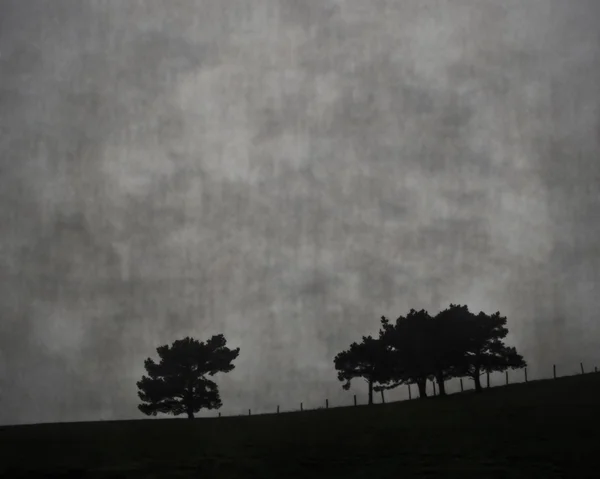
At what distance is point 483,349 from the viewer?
76.4 metres

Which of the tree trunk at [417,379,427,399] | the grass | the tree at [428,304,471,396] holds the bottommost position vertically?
the grass

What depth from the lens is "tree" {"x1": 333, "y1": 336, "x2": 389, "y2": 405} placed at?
281 ft

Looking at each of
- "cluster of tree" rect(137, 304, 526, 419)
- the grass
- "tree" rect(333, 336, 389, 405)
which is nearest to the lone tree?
"cluster of tree" rect(137, 304, 526, 419)

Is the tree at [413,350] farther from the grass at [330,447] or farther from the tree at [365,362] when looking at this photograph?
the grass at [330,447]

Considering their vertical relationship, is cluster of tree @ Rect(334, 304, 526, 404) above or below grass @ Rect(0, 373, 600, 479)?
above

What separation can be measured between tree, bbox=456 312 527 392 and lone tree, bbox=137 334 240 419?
31.7 m

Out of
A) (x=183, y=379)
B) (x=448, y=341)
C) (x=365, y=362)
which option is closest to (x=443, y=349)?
(x=448, y=341)

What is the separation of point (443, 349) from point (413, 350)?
4.11 metres

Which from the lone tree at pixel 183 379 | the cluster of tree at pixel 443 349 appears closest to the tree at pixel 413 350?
the cluster of tree at pixel 443 349

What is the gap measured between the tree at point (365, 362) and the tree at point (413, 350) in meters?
1.73

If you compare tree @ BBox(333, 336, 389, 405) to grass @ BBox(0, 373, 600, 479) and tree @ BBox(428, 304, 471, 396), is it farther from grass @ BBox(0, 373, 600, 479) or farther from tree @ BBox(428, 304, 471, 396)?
grass @ BBox(0, 373, 600, 479)

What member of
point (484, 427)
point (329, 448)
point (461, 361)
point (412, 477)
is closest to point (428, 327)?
point (461, 361)

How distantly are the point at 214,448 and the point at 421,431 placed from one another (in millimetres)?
13068

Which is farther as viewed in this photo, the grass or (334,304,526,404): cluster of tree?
(334,304,526,404): cluster of tree
